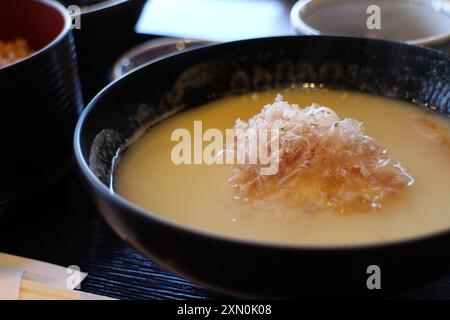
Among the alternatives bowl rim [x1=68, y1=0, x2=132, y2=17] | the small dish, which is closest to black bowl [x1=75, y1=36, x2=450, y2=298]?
the small dish

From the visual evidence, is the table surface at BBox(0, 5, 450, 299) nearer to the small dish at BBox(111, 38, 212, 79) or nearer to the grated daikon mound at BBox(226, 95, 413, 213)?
the grated daikon mound at BBox(226, 95, 413, 213)

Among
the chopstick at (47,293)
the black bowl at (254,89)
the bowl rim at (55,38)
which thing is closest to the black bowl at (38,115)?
the bowl rim at (55,38)

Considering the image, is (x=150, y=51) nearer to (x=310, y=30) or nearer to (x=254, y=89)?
(x=254, y=89)

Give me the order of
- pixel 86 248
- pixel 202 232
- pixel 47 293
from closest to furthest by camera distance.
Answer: pixel 202 232
pixel 47 293
pixel 86 248

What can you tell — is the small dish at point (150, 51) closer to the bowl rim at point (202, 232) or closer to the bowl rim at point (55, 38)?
the bowl rim at point (55, 38)

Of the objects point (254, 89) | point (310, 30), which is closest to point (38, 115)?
point (254, 89)
